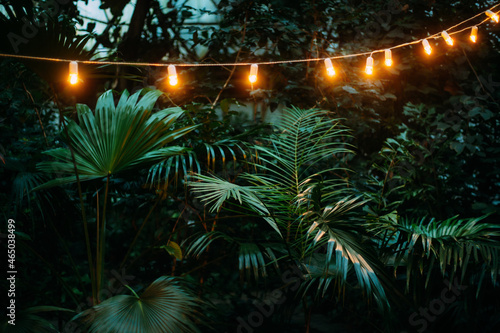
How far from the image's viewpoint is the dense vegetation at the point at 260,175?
161 cm

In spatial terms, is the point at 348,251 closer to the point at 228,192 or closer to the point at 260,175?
the point at 228,192

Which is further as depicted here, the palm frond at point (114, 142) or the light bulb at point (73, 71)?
the palm frond at point (114, 142)

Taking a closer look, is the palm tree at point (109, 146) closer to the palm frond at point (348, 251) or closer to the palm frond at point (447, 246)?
the palm frond at point (348, 251)

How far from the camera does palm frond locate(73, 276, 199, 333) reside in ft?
4.25

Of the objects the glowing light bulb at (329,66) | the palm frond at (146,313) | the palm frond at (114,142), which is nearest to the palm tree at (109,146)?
the palm frond at (114,142)

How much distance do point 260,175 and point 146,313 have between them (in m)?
0.97

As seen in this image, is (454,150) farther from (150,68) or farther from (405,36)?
(150,68)

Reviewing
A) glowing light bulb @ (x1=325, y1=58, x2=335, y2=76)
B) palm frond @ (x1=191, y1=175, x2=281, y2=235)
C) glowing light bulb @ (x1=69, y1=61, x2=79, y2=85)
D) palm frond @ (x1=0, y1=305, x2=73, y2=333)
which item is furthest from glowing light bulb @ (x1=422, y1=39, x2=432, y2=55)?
palm frond @ (x1=0, y1=305, x2=73, y2=333)

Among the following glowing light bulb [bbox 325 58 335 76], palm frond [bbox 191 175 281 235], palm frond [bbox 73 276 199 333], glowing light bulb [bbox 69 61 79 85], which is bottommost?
palm frond [bbox 73 276 199 333]

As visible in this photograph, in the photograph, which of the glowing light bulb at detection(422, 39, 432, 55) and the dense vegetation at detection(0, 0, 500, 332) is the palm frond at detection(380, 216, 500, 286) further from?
the glowing light bulb at detection(422, 39, 432, 55)

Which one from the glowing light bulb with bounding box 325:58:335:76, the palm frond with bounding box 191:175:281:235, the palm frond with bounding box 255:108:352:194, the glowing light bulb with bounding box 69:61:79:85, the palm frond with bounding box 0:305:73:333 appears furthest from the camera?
the palm frond with bounding box 255:108:352:194

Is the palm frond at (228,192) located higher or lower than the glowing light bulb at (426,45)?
lower

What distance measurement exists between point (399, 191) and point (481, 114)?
698 millimetres

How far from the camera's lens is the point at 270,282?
2.83 metres
